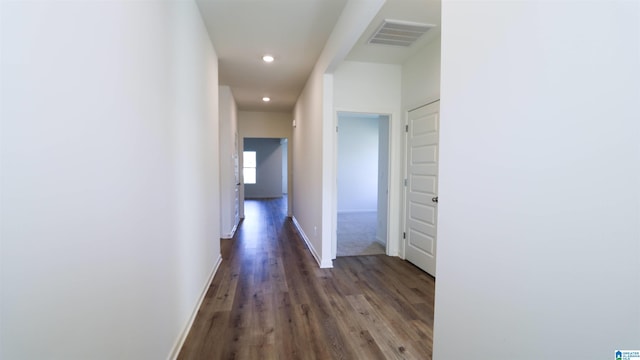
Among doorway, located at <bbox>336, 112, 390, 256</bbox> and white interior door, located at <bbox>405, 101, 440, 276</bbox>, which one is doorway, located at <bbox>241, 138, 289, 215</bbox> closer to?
doorway, located at <bbox>336, 112, 390, 256</bbox>

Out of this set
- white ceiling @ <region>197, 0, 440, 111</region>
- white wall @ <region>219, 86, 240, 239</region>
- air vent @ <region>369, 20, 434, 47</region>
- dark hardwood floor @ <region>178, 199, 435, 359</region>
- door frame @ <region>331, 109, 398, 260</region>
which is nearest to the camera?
dark hardwood floor @ <region>178, 199, 435, 359</region>

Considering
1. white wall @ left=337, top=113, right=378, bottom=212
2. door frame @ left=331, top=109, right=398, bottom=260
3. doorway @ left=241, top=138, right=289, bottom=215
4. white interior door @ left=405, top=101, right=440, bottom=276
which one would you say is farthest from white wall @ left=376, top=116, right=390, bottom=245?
doorway @ left=241, top=138, right=289, bottom=215

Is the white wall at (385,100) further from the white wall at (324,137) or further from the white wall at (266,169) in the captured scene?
the white wall at (266,169)

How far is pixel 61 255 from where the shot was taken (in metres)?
0.83

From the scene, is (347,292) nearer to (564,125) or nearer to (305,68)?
(564,125)

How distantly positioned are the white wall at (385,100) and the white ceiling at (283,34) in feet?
0.51

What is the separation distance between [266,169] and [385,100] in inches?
356

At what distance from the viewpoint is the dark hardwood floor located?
1.95 metres

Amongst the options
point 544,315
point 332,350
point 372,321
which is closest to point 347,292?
point 372,321

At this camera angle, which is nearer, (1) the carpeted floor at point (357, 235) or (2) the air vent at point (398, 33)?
(2) the air vent at point (398, 33)

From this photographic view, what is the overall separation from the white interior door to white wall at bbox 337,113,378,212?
14.7 ft

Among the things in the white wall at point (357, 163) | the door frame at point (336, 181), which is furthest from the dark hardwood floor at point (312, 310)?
the white wall at point (357, 163)

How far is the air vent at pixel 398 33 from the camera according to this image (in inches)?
109

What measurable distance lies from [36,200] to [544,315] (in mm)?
1417
